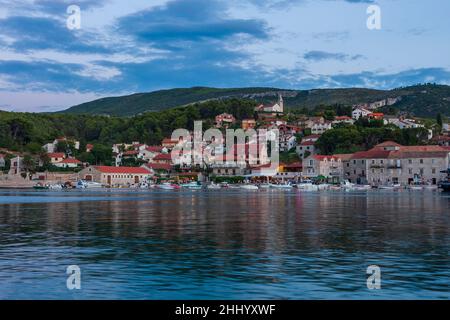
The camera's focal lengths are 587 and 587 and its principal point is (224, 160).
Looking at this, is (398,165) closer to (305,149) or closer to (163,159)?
(305,149)

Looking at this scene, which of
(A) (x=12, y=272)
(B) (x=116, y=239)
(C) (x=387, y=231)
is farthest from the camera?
(C) (x=387, y=231)

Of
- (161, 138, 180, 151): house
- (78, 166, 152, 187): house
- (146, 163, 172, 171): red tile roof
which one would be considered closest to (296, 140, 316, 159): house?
(146, 163, 172, 171): red tile roof

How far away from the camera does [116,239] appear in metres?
22.7

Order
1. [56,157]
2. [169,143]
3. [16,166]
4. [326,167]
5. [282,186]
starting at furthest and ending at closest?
[169,143] < [56,157] < [16,166] < [326,167] < [282,186]

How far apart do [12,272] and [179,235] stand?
31.0 feet

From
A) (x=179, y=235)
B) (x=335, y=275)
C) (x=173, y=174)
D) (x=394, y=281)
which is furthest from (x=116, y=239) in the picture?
(x=173, y=174)

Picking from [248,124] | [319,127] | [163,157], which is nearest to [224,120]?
[248,124]

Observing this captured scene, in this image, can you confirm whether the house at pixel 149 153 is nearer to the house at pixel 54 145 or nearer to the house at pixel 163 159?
the house at pixel 163 159

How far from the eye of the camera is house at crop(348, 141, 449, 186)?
110m

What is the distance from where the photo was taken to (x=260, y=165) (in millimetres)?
134500

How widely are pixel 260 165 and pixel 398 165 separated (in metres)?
32.7

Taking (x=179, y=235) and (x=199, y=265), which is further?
(x=179, y=235)

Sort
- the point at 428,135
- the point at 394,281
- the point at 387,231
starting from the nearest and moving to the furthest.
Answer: the point at 394,281 → the point at 387,231 → the point at 428,135
